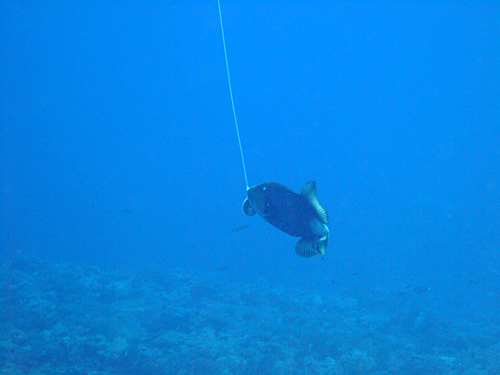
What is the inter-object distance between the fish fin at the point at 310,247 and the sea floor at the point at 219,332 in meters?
6.37

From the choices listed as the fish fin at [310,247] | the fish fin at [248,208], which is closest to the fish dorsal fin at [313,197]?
the fish fin at [310,247]

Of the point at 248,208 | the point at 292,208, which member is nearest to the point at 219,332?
the point at 248,208

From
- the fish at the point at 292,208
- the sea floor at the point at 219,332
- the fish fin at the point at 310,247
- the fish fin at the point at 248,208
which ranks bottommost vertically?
the fish fin at the point at 310,247

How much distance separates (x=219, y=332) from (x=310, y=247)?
833 centimetres

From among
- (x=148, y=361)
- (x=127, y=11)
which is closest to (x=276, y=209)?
(x=148, y=361)

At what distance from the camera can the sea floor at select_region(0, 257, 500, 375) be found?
21.8ft

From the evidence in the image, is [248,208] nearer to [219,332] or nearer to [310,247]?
[310,247]

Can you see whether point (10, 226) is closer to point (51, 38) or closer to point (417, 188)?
point (51, 38)

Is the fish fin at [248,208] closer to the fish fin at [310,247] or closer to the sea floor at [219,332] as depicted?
the fish fin at [310,247]

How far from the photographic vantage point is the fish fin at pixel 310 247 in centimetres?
108

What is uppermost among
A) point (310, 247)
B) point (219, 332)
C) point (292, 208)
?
point (219, 332)

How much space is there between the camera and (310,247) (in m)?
1.13

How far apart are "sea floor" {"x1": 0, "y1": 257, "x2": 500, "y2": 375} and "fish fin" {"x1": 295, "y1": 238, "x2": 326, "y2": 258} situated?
6.37 m

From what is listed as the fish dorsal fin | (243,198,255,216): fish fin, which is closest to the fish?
the fish dorsal fin
